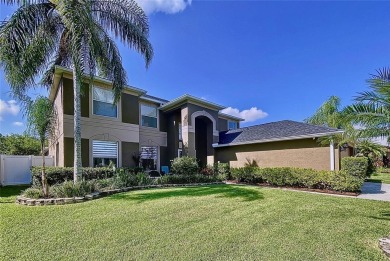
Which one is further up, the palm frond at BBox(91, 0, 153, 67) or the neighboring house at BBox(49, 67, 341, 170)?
the palm frond at BBox(91, 0, 153, 67)

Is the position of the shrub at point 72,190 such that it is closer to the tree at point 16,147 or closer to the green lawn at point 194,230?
the green lawn at point 194,230

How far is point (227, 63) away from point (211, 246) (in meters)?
15.4

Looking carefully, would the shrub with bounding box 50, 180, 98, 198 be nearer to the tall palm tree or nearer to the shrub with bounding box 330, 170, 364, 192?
the tall palm tree

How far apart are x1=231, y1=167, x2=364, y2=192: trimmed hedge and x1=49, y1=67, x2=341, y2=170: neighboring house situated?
1.78m

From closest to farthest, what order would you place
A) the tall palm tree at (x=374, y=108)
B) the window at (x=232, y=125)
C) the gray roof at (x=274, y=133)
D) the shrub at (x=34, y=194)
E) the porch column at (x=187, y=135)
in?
the tall palm tree at (x=374, y=108), the shrub at (x=34, y=194), the gray roof at (x=274, y=133), the porch column at (x=187, y=135), the window at (x=232, y=125)

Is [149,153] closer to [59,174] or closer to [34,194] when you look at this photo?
[59,174]

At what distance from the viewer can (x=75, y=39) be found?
9.40 m

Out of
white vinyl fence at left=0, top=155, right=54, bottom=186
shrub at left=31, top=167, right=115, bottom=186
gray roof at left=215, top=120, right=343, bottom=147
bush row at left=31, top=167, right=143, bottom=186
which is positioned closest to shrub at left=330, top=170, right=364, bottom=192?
gray roof at left=215, top=120, right=343, bottom=147

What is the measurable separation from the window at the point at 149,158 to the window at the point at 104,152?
275cm

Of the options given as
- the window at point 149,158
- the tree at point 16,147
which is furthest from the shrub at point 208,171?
the tree at point 16,147

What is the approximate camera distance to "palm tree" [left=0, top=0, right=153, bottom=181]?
31.0ft

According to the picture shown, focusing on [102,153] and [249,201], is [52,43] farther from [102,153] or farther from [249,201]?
[249,201]

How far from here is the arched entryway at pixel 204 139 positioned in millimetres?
20000

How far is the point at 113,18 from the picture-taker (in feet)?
38.5
